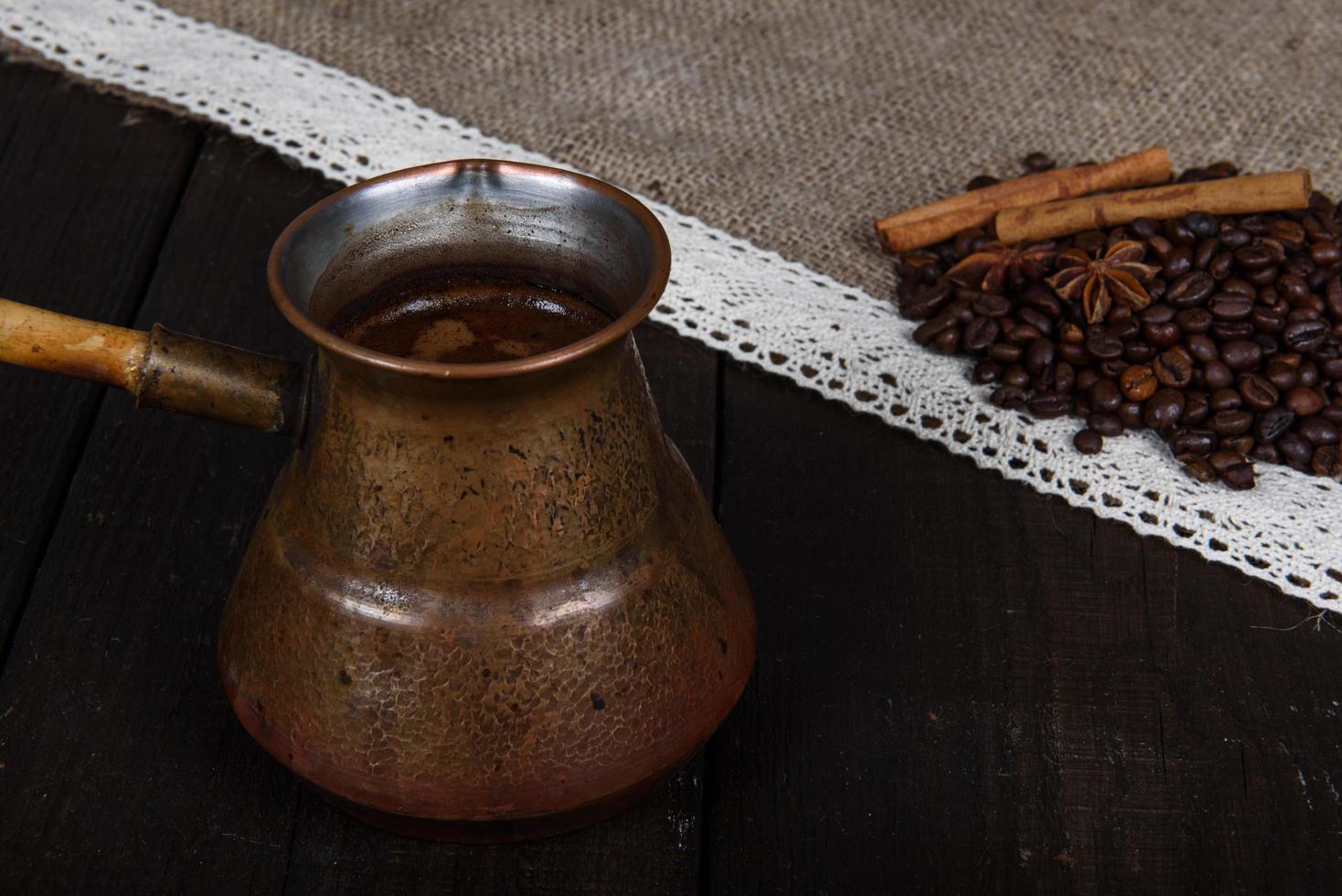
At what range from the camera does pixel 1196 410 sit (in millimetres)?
1390

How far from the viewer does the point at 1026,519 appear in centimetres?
133

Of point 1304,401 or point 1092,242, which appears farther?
point 1092,242

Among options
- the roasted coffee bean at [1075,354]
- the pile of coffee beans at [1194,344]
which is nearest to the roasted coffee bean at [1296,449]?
the pile of coffee beans at [1194,344]

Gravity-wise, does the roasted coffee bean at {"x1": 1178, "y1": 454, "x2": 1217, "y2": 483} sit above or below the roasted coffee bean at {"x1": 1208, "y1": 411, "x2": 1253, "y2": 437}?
below

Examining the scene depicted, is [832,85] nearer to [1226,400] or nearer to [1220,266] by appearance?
[1220,266]

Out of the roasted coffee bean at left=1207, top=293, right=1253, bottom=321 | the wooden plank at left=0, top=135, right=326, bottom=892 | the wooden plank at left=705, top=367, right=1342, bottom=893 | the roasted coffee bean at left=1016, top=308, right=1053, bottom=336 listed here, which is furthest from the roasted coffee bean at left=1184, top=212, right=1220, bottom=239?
the wooden plank at left=0, top=135, right=326, bottom=892

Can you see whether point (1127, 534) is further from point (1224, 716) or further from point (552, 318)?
point (552, 318)

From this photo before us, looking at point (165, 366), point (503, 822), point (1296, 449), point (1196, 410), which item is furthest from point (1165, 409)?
point (165, 366)

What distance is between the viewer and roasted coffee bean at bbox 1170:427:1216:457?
137 centimetres

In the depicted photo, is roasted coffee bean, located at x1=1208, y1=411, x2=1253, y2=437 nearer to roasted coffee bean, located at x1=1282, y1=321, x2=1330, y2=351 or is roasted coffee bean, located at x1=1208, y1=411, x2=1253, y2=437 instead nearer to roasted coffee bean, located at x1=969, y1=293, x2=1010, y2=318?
roasted coffee bean, located at x1=1282, y1=321, x2=1330, y2=351

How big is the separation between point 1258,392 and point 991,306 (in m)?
0.28

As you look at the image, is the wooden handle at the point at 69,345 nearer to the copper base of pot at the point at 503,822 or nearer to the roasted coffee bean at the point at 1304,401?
the copper base of pot at the point at 503,822

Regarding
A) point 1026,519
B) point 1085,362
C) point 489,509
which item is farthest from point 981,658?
point 489,509

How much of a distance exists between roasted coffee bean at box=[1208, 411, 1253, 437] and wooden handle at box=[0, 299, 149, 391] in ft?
3.32
